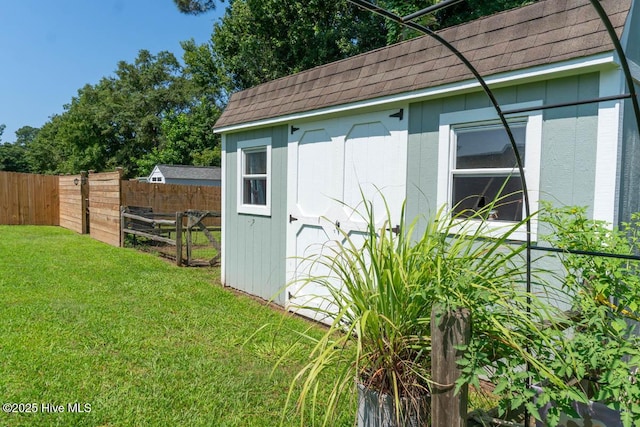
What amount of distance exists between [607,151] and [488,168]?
0.80 meters

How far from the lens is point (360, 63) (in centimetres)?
453

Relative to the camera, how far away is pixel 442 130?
358 centimetres

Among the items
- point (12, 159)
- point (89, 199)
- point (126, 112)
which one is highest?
point (126, 112)

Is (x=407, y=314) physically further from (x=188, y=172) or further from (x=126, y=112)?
(x=126, y=112)

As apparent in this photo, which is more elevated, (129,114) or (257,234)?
(129,114)

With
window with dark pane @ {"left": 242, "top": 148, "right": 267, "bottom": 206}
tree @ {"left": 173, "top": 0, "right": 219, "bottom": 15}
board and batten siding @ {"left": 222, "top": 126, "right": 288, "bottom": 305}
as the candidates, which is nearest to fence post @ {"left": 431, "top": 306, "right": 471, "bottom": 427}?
board and batten siding @ {"left": 222, "top": 126, "right": 288, "bottom": 305}

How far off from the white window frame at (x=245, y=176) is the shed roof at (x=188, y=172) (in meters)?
14.5

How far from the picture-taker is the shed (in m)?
2.76

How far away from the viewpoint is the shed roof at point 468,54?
277 centimetres

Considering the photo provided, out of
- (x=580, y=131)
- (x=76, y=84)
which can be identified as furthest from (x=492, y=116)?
(x=76, y=84)

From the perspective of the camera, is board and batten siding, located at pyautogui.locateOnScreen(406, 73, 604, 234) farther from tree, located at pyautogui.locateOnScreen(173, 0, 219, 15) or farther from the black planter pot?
tree, located at pyautogui.locateOnScreen(173, 0, 219, 15)

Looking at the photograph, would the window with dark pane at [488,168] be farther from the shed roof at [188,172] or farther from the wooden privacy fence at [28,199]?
the shed roof at [188,172]

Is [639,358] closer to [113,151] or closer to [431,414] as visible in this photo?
[431,414]

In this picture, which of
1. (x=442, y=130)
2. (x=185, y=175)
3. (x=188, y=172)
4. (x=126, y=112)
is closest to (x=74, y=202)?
(x=185, y=175)
